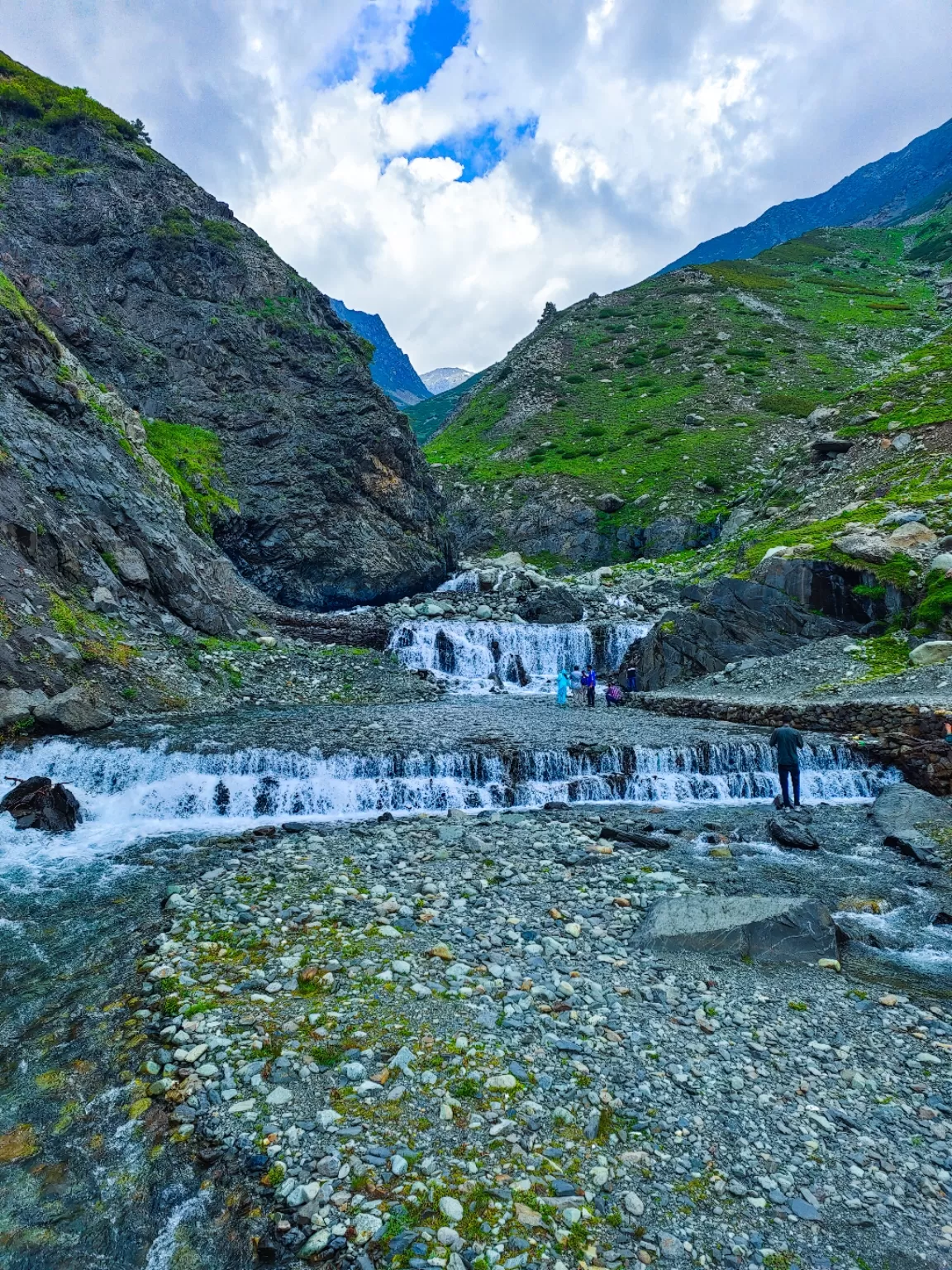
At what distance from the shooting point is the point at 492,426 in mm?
103625

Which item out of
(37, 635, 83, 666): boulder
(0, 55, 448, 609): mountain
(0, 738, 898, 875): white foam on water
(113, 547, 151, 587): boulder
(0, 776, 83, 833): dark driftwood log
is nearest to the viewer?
(0, 776, 83, 833): dark driftwood log

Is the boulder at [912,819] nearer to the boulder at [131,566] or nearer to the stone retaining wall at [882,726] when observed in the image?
the stone retaining wall at [882,726]

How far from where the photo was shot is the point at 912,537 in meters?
33.4

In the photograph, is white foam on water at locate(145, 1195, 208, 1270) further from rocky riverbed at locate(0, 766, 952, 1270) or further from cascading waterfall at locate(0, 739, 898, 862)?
cascading waterfall at locate(0, 739, 898, 862)

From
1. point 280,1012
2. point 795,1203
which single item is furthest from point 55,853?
point 795,1203

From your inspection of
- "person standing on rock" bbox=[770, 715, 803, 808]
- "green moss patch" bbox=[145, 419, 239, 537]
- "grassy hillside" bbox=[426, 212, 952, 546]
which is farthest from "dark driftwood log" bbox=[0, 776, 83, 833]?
"grassy hillside" bbox=[426, 212, 952, 546]

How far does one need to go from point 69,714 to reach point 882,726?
93.7ft

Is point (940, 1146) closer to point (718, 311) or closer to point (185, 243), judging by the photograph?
point (185, 243)

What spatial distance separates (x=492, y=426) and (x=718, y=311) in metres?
46.2

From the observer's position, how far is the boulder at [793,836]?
1592 centimetres

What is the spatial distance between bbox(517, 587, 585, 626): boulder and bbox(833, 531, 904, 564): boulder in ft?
55.5

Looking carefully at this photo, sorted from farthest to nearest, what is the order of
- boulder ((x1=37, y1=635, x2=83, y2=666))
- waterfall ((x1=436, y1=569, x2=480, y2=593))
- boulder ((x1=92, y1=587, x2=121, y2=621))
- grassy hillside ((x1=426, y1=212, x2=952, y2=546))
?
grassy hillside ((x1=426, y1=212, x2=952, y2=546)) → waterfall ((x1=436, y1=569, x2=480, y2=593)) → boulder ((x1=92, y1=587, x2=121, y2=621)) → boulder ((x1=37, y1=635, x2=83, y2=666))

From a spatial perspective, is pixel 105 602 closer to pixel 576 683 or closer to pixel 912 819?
pixel 576 683

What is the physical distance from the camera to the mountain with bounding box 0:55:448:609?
47188 millimetres
